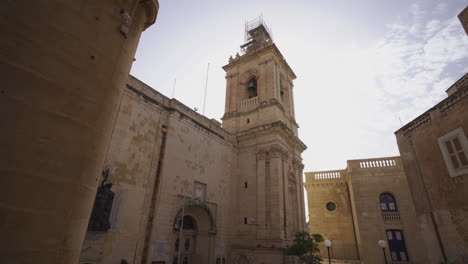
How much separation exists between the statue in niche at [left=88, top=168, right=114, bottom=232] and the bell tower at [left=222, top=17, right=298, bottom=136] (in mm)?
11502

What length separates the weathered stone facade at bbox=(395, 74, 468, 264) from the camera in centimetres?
820

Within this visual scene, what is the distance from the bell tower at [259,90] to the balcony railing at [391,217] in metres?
9.93

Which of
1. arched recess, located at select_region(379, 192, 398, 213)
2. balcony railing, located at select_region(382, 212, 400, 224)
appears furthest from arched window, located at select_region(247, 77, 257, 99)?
balcony railing, located at select_region(382, 212, 400, 224)

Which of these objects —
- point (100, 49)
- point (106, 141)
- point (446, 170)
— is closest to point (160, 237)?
point (106, 141)

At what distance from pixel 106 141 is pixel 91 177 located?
0.56 meters

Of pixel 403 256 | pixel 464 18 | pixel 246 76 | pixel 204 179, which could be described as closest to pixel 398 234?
pixel 403 256

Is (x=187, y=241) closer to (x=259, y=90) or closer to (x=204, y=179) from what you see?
(x=204, y=179)

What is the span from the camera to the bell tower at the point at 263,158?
14.9 metres

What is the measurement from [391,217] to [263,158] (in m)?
11.8

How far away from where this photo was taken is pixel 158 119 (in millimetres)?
12594

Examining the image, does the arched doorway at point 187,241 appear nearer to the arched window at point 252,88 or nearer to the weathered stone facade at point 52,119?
the weathered stone facade at point 52,119

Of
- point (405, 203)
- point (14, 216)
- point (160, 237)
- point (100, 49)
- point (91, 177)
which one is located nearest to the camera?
point (14, 216)

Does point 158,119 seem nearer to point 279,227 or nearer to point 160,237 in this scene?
point 160,237

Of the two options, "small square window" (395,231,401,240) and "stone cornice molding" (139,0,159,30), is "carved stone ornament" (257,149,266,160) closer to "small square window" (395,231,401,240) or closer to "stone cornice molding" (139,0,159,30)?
"small square window" (395,231,401,240)
